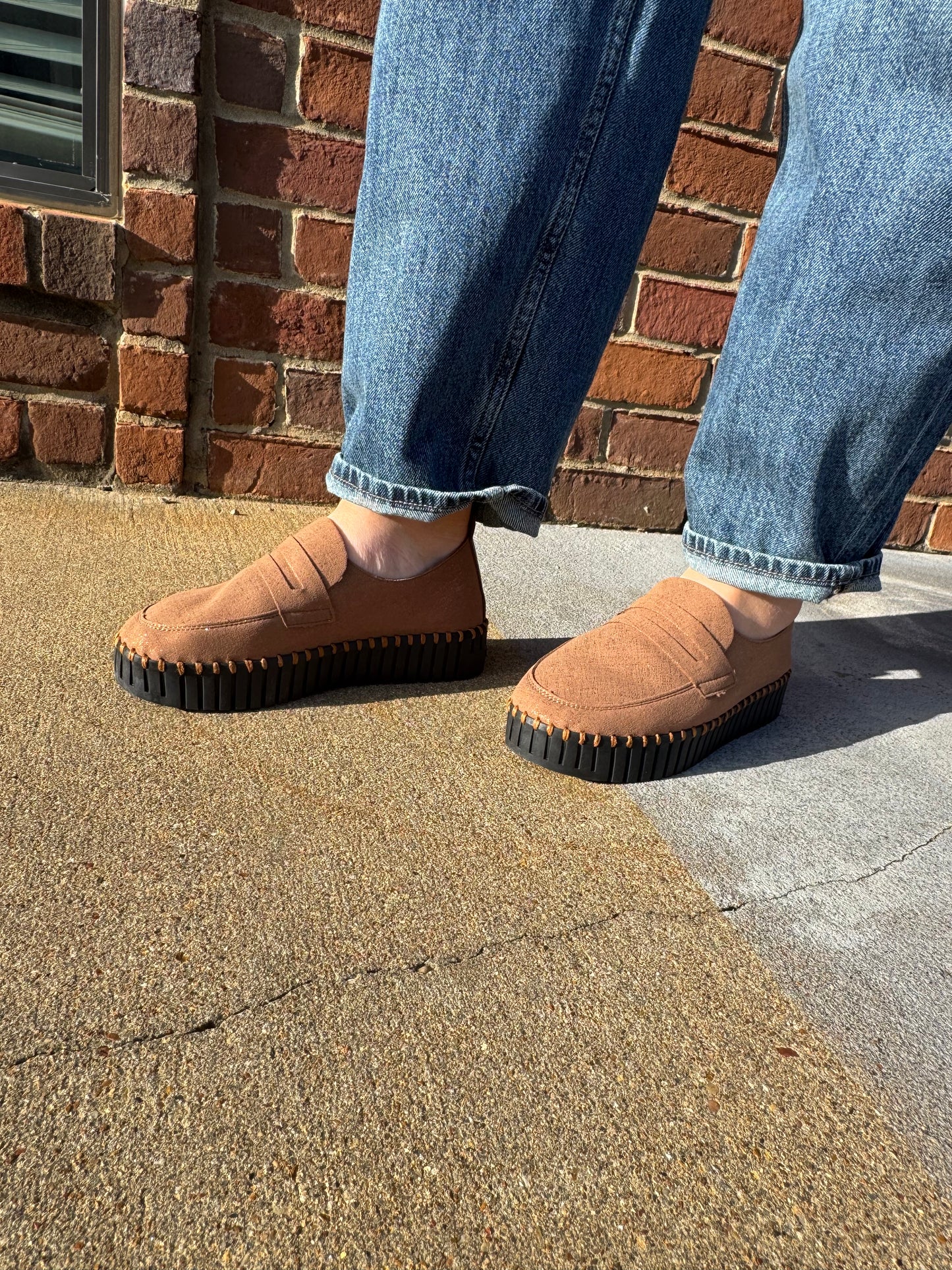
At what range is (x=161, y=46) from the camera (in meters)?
1.34

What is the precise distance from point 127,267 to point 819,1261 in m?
1.57

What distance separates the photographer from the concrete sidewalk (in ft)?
1.36

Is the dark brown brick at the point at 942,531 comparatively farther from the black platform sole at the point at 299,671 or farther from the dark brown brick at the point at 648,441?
the black platform sole at the point at 299,671

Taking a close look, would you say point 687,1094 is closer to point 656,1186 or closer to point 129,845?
point 656,1186

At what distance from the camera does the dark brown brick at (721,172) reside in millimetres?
1596

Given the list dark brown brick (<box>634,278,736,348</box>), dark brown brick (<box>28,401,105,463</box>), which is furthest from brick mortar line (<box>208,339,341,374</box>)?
dark brown brick (<box>634,278,736,348</box>)

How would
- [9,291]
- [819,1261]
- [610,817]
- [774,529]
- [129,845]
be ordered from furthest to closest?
[9,291] → [774,529] → [610,817] → [129,845] → [819,1261]

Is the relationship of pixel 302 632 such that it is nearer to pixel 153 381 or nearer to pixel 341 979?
pixel 341 979

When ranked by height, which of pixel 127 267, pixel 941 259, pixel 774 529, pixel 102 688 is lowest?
pixel 102 688

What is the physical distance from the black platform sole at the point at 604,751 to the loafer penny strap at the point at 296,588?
240 mm

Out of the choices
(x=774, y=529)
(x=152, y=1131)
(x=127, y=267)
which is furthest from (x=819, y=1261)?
(x=127, y=267)

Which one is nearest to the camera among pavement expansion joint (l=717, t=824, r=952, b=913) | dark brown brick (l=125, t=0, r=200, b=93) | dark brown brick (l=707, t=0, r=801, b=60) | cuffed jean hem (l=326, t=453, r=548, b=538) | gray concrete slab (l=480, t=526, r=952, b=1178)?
gray concrete slab (l=480, t=526, r=952, b=1178)

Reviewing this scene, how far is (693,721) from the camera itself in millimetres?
873

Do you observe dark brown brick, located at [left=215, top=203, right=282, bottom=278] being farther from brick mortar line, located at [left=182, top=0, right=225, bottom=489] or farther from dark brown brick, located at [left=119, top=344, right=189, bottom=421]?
dark brown brick, located at [left=119, top=344, right=189, bottom=421]
